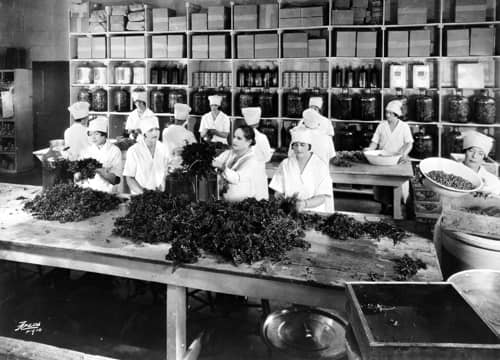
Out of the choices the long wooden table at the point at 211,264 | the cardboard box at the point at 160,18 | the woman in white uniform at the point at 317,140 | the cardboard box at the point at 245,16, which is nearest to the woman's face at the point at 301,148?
the long wooden table at the point at 211,264

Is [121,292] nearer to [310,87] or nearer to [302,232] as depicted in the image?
[302,232]

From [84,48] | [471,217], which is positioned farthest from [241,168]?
[84,48]

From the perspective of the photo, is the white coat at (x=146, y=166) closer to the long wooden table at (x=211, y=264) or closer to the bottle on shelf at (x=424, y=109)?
the long wooden table at (x=211, y=264)

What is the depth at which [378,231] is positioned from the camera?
2.75 metres

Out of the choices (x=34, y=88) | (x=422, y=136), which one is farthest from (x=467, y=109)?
(x=34, y=88)

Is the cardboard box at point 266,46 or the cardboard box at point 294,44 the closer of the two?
the cardboard box at point 294,44

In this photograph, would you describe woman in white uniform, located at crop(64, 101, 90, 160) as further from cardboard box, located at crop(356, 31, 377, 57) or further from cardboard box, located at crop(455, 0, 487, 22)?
cardboard box, located at crop(455, 0, 487, 22)

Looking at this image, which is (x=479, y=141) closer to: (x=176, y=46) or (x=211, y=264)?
(x=211, y=264)

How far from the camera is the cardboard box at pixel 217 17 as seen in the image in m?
7.28

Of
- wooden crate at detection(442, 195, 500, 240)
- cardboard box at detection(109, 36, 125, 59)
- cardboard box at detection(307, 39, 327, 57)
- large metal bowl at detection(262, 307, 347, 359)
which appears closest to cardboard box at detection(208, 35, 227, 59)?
cardboard box at detection(307, 39, 327, 57)

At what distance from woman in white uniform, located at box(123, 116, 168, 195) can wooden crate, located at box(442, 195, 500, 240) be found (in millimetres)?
2409

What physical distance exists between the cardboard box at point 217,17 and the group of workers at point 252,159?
2.26 m

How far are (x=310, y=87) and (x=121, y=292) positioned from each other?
4301mm

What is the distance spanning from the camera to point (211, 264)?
238 cm
